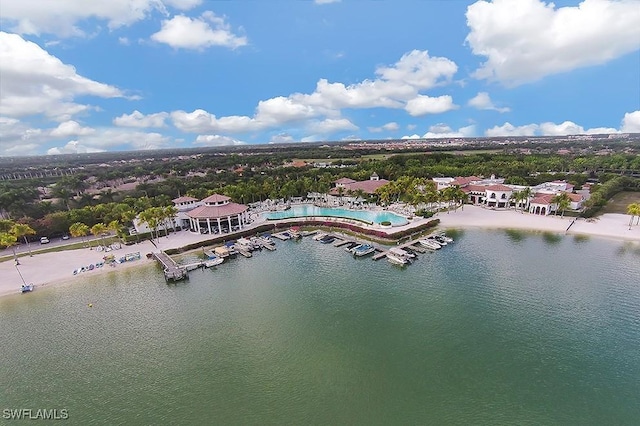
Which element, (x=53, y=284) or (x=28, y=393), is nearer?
(x=28, y=393)

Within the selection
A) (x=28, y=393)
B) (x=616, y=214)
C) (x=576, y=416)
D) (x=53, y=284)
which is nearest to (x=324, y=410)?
(x=576, y=416)

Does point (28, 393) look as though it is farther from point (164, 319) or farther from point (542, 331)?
point (542, 331)

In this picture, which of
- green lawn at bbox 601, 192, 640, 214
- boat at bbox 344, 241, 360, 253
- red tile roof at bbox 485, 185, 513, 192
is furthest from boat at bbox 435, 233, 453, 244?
green lawn at bbox 601, 192, 640, 214

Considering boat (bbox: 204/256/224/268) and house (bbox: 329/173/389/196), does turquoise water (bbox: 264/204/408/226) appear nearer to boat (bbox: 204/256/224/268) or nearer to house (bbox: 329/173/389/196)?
house (bbox: 329/173/389/196)

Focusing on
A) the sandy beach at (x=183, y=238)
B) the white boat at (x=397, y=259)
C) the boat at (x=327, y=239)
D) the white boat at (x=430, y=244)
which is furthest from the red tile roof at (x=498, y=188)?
the boat at (x=327, y=239)

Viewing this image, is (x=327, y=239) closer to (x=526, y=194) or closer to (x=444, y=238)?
(x=444, y=238)

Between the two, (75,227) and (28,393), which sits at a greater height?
(75,227)
